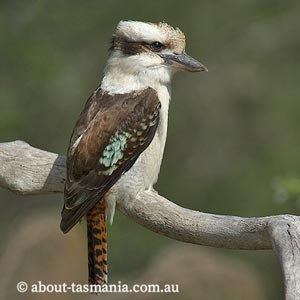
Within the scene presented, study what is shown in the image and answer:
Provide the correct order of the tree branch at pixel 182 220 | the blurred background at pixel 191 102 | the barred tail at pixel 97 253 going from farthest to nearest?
the blurred background at pixel 191 102, the barred tail at pixel 97 253, the tree branch at pixel 182 220

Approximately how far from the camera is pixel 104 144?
5062 millimetres

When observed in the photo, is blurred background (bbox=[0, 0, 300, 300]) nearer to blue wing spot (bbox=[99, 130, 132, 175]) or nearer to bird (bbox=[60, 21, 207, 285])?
bird (bbox=[60, 21, 207, 285])

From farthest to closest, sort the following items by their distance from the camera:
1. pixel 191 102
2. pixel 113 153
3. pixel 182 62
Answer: pixel 191 102, pixel 182 62, pixel 113 153

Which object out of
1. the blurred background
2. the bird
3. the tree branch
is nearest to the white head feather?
the bird

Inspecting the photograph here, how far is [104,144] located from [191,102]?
6.51m

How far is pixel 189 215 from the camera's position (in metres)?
4.62

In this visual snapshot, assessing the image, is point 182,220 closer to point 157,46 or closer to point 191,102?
point 157,46

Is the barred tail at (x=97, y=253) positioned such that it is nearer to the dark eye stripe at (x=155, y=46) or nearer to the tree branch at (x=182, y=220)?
the tree branch at (x=182, y=220)

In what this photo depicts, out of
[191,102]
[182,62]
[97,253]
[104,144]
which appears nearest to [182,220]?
[97,253]

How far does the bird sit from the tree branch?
0.44 ft

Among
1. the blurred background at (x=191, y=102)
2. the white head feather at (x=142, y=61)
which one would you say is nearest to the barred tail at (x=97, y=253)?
the white head feather at (x=142, y=61)

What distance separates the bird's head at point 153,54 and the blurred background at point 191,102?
3.70 metres

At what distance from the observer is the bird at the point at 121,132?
500 cm

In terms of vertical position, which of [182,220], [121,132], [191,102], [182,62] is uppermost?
[191,102]
